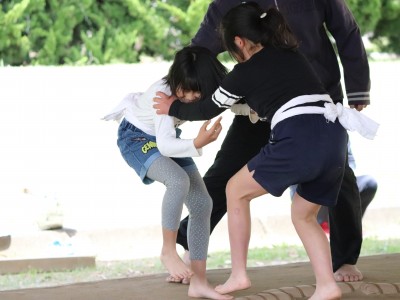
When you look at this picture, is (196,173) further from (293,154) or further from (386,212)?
(386,212)

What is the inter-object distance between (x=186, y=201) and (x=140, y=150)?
0.94ft

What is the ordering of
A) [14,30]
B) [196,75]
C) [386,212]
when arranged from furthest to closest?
[14,30], [386,212], [196,75]

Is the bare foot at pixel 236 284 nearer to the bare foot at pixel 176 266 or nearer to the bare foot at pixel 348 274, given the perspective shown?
the bare foot at pixel 176 266

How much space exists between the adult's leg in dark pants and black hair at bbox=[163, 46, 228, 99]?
51 centimetres

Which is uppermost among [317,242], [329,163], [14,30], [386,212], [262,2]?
[262,2]

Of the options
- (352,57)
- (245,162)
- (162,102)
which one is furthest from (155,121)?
(352,57)

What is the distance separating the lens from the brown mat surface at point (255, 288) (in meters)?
4.32

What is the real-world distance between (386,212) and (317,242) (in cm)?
450

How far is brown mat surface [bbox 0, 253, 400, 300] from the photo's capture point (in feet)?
14.2

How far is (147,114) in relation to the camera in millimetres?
4535

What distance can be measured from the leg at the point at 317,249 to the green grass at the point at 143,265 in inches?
99.9

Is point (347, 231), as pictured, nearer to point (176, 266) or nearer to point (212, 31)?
point (176, 266)

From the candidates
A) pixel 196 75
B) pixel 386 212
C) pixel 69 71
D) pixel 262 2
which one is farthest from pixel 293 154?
pixel 69 71

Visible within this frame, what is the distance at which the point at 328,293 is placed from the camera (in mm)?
4023
